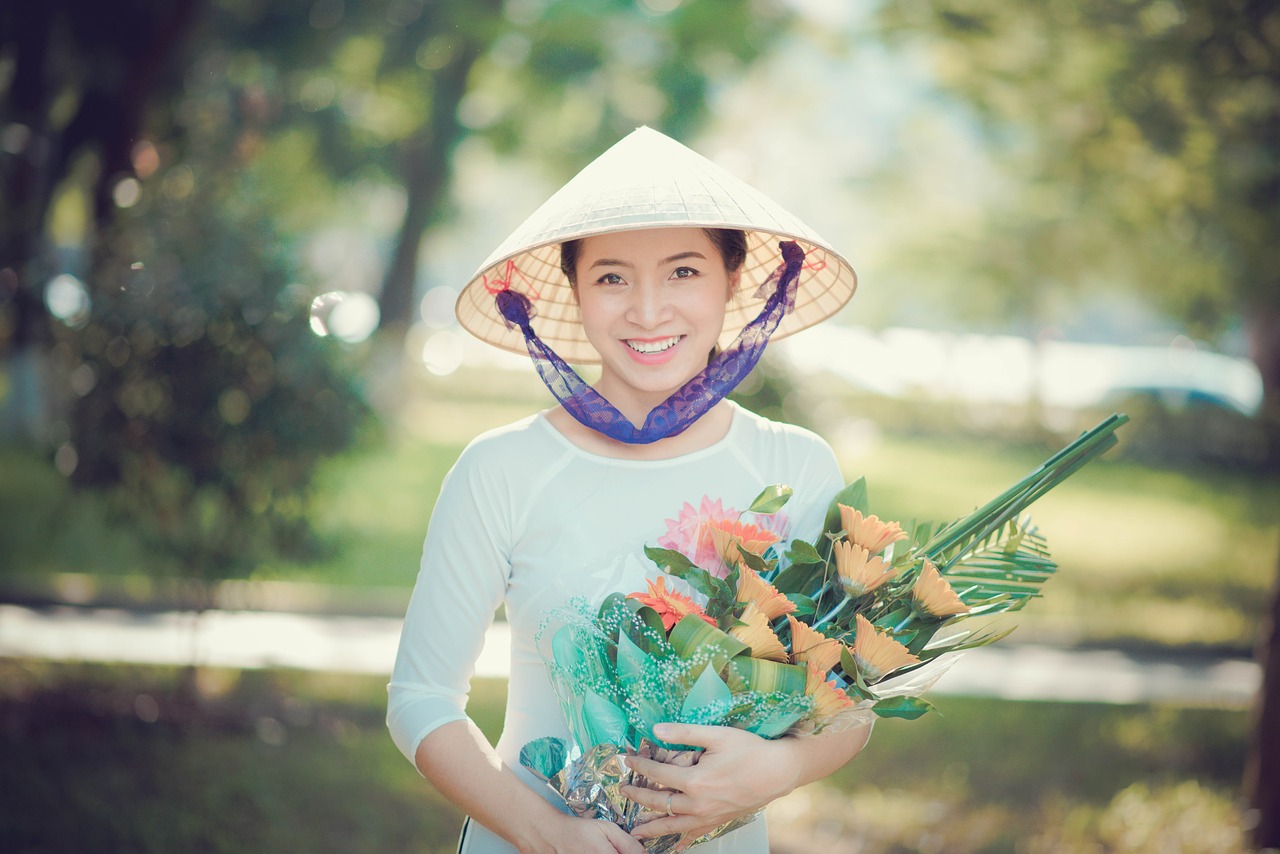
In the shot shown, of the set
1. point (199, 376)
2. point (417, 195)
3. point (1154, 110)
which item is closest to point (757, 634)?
point (199, 376)

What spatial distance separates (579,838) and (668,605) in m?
0.39

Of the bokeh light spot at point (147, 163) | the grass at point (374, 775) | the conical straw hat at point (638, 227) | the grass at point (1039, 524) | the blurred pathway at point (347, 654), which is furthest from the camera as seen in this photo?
the grass at point (1039, 524)

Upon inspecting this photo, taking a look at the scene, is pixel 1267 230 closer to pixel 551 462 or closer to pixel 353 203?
pixel 551 462

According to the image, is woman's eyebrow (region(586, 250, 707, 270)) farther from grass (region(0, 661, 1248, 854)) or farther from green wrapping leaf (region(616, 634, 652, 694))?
grass (region(0, 661, 1248, 854))

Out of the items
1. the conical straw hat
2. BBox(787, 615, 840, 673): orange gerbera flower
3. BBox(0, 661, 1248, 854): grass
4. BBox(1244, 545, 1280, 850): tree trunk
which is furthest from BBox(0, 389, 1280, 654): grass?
BBox(787, 615, 840, 673): orange gerbera flower

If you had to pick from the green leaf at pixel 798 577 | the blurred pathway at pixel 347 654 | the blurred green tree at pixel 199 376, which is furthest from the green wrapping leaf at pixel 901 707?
the blurred pathway at pixel 347 654

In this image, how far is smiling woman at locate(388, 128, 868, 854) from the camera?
1.79 m

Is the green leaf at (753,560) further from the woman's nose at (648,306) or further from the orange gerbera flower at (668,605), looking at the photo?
the woman's nose at (648,306)

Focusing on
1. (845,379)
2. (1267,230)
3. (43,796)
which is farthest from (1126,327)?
(43,796)

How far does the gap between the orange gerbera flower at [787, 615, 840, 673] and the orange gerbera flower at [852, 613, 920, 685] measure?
46 mm

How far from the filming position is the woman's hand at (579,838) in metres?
1.70

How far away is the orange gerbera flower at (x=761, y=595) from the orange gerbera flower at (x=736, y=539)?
0.05 m

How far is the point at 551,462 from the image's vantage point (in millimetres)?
1938

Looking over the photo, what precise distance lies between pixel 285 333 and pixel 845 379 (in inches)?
614
